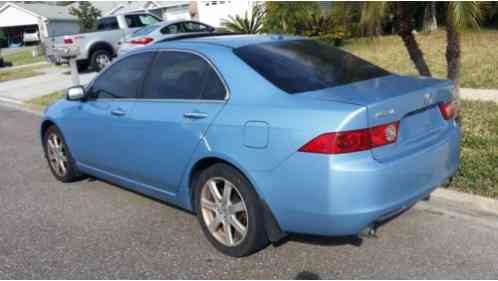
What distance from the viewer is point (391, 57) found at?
11.8 metres

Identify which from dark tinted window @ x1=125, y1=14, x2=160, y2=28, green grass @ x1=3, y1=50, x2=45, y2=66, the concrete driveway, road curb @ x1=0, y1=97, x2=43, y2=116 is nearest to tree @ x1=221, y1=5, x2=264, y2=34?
dark tinted window @ x1=125, y1=14, x2=160, y2=28

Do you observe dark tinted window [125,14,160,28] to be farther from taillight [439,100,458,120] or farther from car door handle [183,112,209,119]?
taillight [439,100,458,120]

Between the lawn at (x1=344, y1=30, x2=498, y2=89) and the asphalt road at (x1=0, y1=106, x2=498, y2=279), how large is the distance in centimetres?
271

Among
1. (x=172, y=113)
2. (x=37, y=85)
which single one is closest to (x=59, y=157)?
(x=172, y=113)

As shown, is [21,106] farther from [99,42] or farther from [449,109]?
[449,109]

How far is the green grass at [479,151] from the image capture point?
4367 mm

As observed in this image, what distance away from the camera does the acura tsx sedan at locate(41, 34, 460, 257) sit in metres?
2.97

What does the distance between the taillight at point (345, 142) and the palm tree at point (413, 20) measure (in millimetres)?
2435

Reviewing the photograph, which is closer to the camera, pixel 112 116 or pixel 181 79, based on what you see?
A: pixel 181 79

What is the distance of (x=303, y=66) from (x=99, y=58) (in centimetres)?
1417

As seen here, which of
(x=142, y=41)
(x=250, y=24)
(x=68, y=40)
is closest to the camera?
(x=142, y=41)

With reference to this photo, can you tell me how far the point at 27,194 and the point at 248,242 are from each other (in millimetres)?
3130

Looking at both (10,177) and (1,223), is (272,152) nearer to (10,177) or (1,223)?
(1,223)

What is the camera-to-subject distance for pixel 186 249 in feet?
12.5
